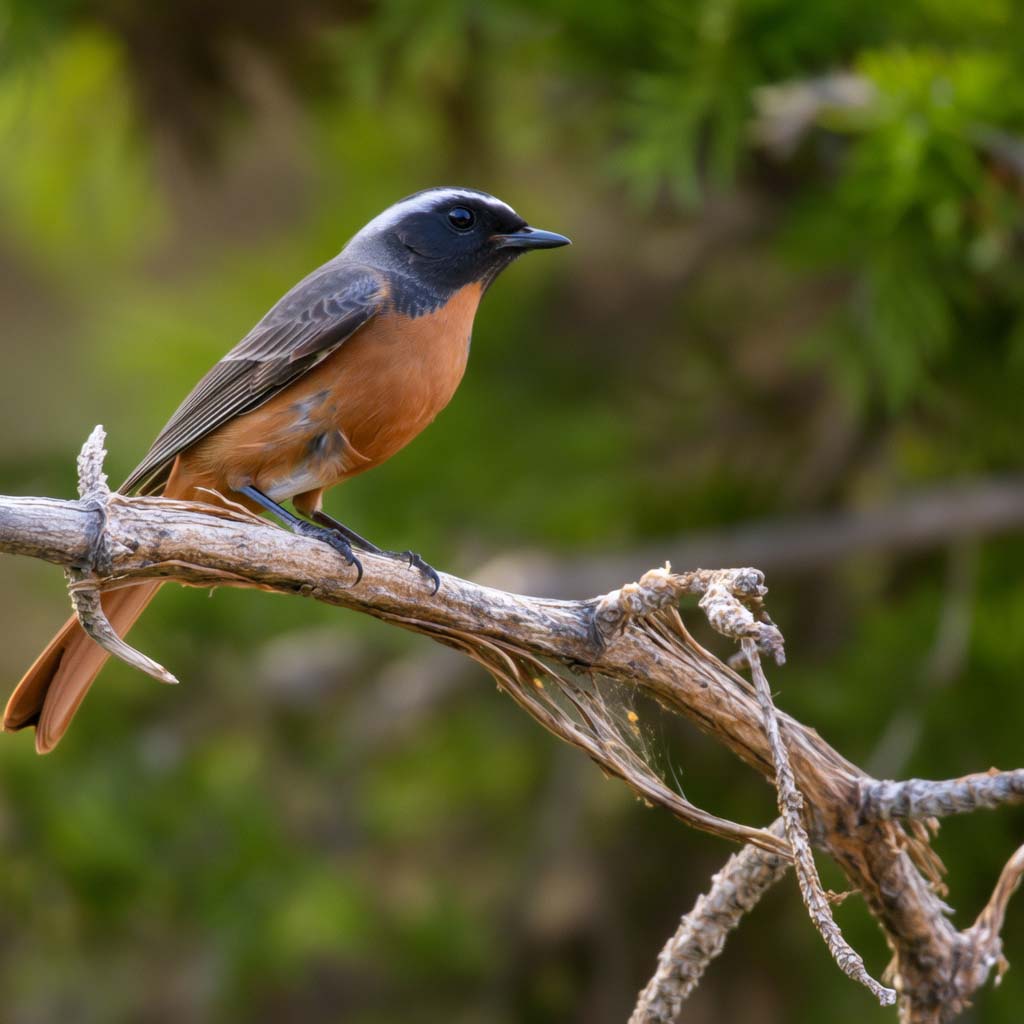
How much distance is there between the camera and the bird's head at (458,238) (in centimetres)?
393

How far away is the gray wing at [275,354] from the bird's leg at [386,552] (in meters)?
0.36

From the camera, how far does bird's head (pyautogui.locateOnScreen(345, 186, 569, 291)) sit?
393 centimetres

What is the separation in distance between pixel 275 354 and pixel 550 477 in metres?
2.26

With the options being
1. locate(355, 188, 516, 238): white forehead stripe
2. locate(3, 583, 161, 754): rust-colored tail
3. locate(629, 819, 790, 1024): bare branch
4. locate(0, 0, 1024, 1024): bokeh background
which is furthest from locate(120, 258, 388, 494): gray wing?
locate(629, 819, 790, 1024): bare branch

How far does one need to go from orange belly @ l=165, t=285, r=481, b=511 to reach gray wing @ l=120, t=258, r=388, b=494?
1.4 inches

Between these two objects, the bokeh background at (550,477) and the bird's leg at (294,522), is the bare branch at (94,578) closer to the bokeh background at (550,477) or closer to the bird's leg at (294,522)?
the bird's leg at (294,522)

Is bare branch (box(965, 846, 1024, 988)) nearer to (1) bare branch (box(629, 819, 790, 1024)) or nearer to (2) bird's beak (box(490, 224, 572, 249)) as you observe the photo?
(1) bare branch (box(629, 819, 790, 1024))

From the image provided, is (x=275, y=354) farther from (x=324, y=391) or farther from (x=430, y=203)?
(x=430, y=203)

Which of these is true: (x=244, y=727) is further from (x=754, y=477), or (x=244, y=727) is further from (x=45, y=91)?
(x=45, y=91)

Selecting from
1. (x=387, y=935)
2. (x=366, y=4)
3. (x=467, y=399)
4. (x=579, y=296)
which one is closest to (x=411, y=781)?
(x=387, y=935)

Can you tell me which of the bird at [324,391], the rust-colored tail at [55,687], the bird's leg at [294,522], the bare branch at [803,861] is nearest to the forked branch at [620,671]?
the bare branch at [803,861]

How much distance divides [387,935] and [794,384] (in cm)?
280

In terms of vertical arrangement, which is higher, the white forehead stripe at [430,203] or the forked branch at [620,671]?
the white forehead stripe at [430,203]

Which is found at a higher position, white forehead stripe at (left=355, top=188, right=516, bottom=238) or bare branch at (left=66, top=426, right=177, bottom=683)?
white forehead stripe at (left=355, top=188, right=516, bottom=238)
